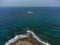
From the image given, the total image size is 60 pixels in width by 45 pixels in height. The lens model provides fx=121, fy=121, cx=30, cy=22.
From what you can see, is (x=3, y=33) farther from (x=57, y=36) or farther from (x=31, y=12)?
(x=57, y=36)

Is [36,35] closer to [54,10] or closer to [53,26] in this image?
[53,26]

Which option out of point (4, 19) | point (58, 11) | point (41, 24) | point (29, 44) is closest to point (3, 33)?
point (4, 19)

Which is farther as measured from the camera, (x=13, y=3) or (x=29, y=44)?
(x=13, y=3)

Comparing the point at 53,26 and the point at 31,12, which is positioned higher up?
the point at 31,12

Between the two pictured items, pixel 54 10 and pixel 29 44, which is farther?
pixel 54 10

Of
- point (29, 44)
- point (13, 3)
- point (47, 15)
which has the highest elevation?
point (13, 3)

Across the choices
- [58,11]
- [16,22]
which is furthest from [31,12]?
[58,11]
